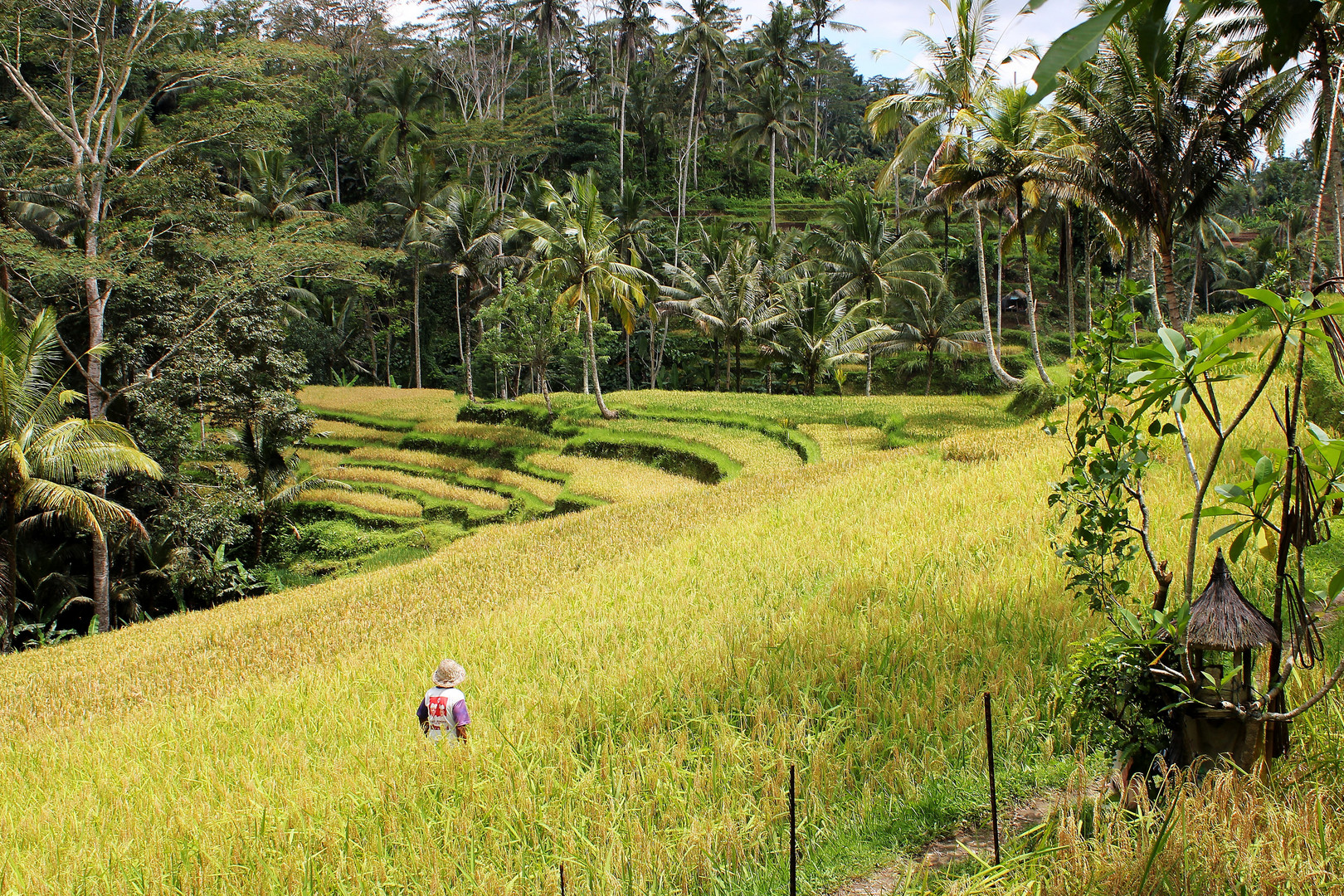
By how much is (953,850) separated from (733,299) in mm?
26047

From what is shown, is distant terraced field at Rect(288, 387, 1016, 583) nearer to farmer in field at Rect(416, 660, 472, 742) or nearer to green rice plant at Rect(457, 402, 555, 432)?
green rice plant at Rect(457, 402, 555, 432)

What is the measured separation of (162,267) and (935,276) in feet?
80.2

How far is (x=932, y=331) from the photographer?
28891 mm

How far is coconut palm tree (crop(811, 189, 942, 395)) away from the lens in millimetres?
30453

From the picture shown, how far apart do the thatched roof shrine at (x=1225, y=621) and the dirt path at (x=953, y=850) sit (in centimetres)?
91

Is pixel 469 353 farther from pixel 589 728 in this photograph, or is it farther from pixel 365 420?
pixel 589 728

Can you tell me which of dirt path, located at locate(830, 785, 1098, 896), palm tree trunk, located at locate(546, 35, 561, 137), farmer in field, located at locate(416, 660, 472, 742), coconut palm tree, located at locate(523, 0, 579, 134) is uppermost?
coconut palm tree, located at locate(523, 0, 579, 134)

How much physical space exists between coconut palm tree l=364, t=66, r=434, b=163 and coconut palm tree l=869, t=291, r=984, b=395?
71.4 ft

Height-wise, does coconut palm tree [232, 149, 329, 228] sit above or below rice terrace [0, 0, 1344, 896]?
above

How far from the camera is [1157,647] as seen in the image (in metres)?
3.54

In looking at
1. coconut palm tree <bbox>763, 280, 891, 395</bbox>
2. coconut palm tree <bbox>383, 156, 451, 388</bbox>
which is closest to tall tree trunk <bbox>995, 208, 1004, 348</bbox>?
coconut palm tree <bbox>763, 280, 891, 395</bbox>

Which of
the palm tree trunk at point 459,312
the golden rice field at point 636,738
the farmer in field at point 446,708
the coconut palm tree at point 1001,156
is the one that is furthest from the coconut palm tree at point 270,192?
the farmer in field at point 446,708

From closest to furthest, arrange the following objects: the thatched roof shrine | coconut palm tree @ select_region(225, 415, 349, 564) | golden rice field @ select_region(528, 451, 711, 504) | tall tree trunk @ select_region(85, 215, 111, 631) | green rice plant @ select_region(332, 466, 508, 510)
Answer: the thatched roof shrine < tall tree trunk @ select_region(85, 215, 111, 631) < golden rice field @ select_region(528, 451, 711, 504) < coconut palm tree @ select_region(225, 415, 349, 564) < green rice plant @ select_region(332, 466, 508, 510)

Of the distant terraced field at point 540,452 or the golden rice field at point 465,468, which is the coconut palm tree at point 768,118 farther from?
the golden rice field at point 465,468
